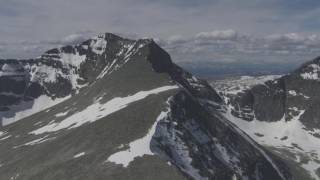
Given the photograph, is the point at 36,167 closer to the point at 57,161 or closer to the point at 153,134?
the point at 57,161

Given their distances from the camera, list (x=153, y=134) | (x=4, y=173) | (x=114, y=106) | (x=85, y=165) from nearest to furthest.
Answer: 1. (x=85, y=165)
2. (x=153, y=134)
3. (x=4, y=173)
4. (x=114, y=106)

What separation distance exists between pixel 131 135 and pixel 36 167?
30817 mm

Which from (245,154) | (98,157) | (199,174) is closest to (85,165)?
(98,157)

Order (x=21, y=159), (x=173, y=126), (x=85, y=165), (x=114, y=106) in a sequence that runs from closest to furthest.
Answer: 1. (x=85, y=165)
2. (x=173, y=126)
3. (x=21, y=159)
4. (x=114, y=106)

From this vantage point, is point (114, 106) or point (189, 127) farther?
point (114, 106)

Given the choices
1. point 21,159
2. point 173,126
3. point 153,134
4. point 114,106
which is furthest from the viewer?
point 114,106

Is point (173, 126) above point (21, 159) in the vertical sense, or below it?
above

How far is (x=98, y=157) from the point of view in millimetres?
132375

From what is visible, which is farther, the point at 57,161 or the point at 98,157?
the point at 57,161

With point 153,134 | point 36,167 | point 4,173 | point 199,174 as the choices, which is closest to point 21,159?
point 4,173

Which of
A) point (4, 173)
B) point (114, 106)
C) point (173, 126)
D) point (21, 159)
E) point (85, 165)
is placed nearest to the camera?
point (85, 165)

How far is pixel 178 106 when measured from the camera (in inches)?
6486

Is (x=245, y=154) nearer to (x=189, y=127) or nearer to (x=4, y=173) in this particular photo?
(x=189, y=127)

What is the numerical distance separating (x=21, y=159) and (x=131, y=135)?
48432 mm
